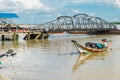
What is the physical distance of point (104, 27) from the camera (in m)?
137

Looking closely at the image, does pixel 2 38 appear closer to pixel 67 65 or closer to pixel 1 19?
pixel 1 19

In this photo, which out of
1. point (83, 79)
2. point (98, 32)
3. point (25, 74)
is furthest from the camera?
point (98, 32)

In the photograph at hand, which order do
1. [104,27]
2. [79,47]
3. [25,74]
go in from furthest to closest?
1. [104,27]
2. [79,47]
3. [25,74]

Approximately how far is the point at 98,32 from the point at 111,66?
100 metres

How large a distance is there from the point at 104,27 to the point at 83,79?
117682 mm

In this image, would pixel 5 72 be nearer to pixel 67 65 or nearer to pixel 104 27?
pixel 67 65

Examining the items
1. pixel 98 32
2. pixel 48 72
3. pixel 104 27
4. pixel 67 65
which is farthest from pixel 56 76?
pixel 104 27

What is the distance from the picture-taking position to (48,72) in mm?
23188

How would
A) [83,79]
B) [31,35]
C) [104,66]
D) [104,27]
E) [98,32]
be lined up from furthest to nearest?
[104,27]
[98,32]
[31,35]
[104,66]
[83,79]

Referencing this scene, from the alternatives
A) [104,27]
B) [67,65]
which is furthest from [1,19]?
[104,27]

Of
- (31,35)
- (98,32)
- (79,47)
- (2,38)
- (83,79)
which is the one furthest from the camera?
(98,32)

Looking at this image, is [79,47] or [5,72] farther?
[79,47]

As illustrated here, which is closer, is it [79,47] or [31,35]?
[79,47]

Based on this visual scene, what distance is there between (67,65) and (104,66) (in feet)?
8.96
